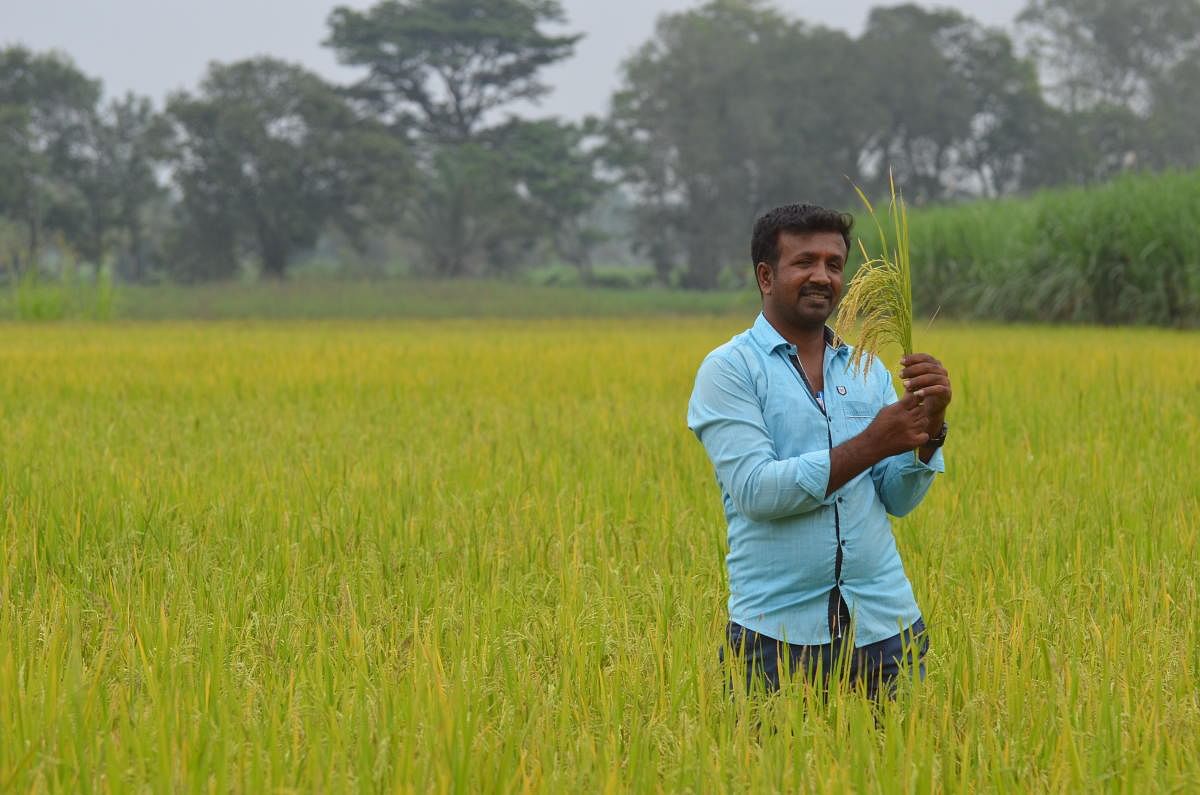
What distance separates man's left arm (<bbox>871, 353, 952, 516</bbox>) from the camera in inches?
83.4

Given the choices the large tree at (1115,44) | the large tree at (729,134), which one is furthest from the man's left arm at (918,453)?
the large tree at (1115,44)

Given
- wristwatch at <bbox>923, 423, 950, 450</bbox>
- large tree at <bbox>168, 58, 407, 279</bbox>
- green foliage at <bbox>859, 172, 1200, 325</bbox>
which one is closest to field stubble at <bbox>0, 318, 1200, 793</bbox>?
wristwatch at <bbox>923, 423, 950, 450</bbox>

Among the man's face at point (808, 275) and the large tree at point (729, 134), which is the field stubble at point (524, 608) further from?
the large tree at point (729, 134)

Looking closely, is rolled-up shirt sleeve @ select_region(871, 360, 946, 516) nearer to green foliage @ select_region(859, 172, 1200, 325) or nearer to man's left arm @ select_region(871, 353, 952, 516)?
man's left arm @ select_region(871, 353, 952, 516)

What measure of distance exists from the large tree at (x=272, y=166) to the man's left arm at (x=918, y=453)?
1167 inches

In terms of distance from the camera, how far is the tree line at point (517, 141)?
3156cm

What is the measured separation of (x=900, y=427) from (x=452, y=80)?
3459 centimetres

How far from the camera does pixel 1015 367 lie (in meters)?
Answer: 9.25

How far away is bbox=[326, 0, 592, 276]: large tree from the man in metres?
31.3

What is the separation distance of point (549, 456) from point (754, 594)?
10.1ft

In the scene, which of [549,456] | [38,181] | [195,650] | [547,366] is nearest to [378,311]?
[38,181]

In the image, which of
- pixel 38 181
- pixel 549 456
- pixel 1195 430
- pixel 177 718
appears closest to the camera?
pixel 177 718

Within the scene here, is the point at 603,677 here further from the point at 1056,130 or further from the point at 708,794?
the point at 1056,130

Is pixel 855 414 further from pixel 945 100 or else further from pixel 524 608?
pixel 945 100
